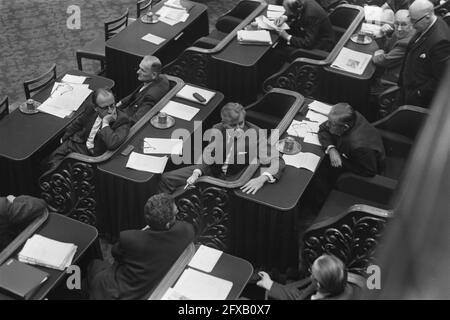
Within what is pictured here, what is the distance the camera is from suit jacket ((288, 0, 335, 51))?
6340mm

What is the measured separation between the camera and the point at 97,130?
473cm

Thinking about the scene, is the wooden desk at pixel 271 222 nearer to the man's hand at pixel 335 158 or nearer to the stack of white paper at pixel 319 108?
the man's hand at pixel 335 158

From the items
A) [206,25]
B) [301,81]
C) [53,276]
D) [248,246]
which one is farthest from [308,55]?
[53,276]

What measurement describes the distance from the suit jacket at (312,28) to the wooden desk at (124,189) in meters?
2.19

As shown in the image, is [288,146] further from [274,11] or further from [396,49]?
[274,11]

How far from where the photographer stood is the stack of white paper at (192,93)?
204 inches

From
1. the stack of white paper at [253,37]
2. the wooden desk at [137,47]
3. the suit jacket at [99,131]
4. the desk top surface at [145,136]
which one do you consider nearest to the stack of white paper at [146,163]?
the desk top surface at [145,136]

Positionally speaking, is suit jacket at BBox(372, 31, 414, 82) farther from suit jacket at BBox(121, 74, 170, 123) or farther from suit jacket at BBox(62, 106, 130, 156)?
suit jacket at BBox(62, 106, 130, 156)

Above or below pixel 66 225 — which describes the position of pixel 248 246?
below

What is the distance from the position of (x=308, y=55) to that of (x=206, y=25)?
141 centimetres

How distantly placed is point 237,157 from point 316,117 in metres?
0.88

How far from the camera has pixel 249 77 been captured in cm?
586

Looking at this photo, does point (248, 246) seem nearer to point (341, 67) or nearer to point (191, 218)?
point (191, 218)

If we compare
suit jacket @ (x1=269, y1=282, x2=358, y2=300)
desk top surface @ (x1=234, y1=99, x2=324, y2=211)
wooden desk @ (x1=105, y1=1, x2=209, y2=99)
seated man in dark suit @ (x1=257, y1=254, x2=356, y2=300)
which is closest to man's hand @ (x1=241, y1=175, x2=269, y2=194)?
desk top surface @ (x1=234, y1=99, x2=324, y2=211)
